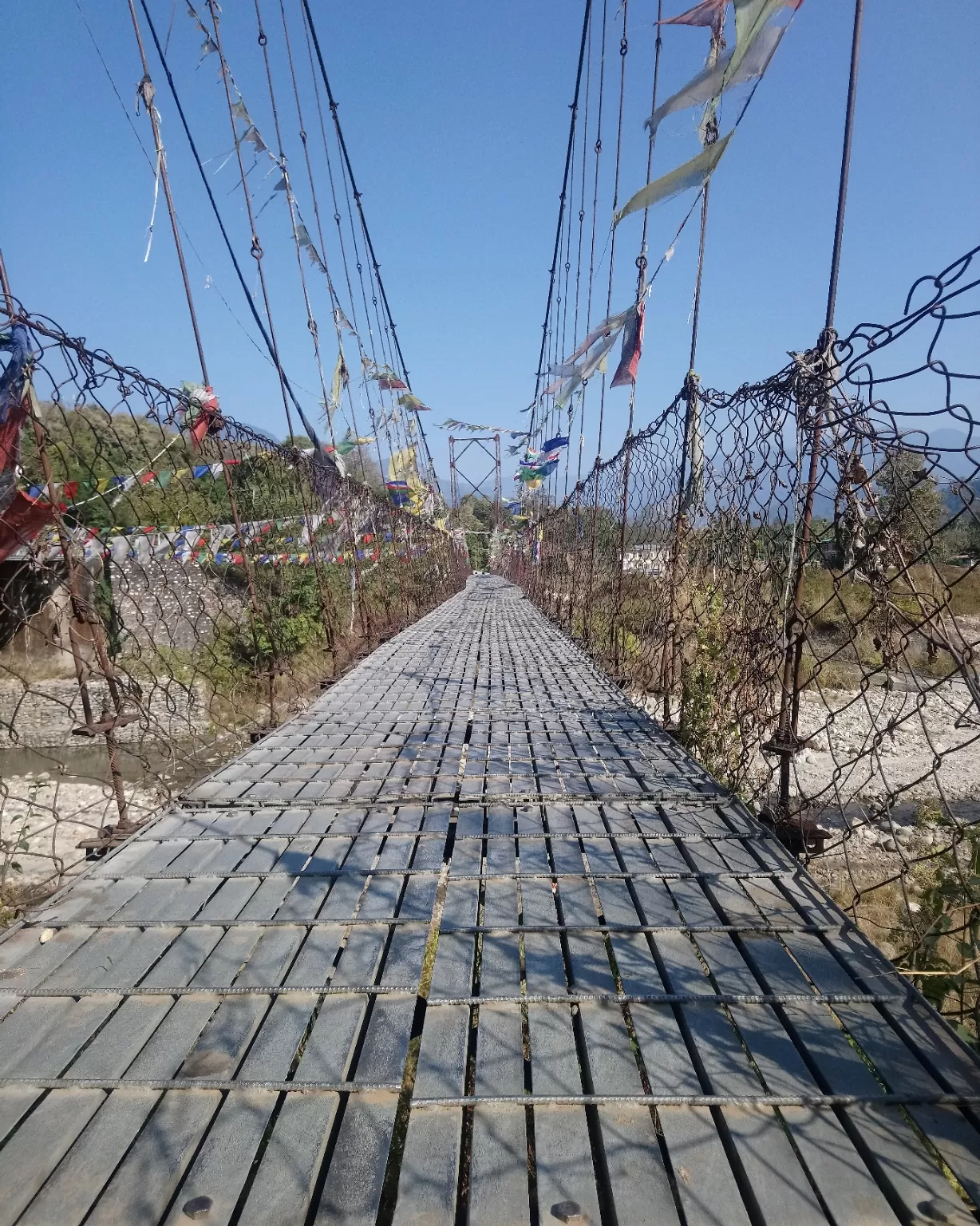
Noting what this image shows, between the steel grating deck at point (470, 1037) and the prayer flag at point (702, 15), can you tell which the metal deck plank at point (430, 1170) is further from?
the prayer flag at point (702, 15)

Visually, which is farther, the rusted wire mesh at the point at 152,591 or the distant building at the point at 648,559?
the distant building at the point at 648,559

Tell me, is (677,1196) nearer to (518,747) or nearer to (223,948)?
(223,948)

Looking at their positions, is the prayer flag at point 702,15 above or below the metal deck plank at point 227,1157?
above

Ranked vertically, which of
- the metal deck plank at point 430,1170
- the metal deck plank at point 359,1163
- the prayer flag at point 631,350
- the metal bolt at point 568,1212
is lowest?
the metal deck plank at point 359,1163

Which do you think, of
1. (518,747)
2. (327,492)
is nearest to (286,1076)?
(518,747)

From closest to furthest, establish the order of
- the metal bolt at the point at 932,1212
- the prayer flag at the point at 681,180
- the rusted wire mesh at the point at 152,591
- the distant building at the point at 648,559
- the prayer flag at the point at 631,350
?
the metal bolt at the point at 932,1212, the rusted wire mesh at the point at 152,591, the prayer flag at the point at 681,180, the distant building at the point at 648,559, the prayer flag at the point at 631,350

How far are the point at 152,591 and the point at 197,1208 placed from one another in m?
1.86

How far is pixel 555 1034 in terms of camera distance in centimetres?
105

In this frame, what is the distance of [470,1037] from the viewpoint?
105cm

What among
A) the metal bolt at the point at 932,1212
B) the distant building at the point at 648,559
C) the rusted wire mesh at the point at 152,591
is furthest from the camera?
the distant building at the point at 648,559

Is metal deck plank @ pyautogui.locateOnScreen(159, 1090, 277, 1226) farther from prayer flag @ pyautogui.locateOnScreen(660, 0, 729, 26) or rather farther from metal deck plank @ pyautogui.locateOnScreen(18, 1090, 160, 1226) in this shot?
prayer flag @ pyautogui.locateOnScreen(660, 0, 729, 26)

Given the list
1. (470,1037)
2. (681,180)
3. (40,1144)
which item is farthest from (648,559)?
(40,1144)

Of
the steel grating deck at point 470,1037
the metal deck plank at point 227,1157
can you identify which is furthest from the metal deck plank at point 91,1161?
the metal deck plank at point 227,1157

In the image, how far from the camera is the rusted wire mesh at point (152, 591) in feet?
5.96
